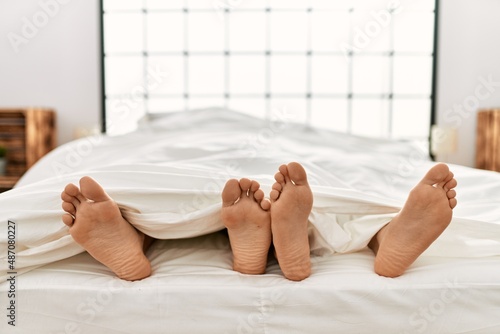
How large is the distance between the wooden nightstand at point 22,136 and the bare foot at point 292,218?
8.55 ft

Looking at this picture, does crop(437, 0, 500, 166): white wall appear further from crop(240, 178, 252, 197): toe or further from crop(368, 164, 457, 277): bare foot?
crop(240, 178, 252, 197): toe

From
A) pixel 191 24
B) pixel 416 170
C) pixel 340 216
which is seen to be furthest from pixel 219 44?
pixel 340 216

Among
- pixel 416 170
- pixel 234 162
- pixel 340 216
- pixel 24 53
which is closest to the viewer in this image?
pixel 340 216

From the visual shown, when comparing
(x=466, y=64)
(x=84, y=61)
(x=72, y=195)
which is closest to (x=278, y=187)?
(x=72, y=195)

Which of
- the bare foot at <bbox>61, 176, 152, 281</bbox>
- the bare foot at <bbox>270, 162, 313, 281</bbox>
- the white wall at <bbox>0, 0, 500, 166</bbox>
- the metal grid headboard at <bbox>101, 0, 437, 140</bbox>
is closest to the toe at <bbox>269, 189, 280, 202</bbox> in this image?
the bare foot at <bbox>270, 162, 313, 281</bbox>

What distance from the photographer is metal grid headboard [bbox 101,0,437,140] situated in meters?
3.40

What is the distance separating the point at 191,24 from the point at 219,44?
26 cm

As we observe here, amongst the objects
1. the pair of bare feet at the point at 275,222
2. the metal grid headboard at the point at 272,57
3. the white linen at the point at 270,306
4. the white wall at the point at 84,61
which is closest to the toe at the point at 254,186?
the pair of bare feet at the point at 275,222

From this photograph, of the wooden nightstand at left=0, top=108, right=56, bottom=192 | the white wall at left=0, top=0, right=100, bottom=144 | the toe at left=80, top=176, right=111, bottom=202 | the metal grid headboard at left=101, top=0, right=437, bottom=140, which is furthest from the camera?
the metal grid headboard at left=101, top=0, right=437, bottom=140

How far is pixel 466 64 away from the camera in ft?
10.9

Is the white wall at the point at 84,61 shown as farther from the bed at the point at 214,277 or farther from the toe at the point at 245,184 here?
the toe at the point at 245,184

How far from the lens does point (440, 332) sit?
A: 884 millimetres

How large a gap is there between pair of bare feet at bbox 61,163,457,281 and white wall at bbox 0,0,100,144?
2644mm

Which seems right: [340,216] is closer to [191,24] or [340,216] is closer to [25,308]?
[25,308]
